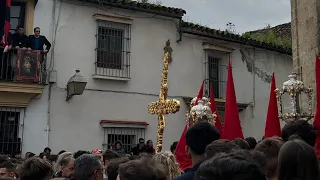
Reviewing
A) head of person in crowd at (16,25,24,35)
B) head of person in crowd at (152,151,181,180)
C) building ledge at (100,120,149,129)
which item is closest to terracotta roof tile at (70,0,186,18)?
head of person in crowd at (16,25,24,35)

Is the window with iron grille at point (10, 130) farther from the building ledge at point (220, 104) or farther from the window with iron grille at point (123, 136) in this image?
the building ledge at point (220, 104)

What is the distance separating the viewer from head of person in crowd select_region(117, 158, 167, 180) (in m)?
2.59

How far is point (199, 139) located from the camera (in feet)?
10.9

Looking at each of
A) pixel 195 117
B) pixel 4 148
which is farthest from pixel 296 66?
pixel 4 148

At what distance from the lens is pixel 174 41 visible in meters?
14.1

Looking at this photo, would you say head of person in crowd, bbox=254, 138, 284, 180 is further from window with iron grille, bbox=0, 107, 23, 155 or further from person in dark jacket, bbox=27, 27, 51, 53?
person in dark jacket, bbox=27, 27, 51, 53

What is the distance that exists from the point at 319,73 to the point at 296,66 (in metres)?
2.88

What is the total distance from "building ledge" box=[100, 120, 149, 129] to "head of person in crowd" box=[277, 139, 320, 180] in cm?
1006

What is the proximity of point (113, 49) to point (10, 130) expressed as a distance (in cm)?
369

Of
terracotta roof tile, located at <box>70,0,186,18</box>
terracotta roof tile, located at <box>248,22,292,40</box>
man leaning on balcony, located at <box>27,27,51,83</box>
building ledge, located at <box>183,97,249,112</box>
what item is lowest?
building ledge, located at <box>183,97,249,112</box>

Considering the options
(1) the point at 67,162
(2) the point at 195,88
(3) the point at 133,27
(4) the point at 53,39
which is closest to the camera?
(1) the point at 67,162

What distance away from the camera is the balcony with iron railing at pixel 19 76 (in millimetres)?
11086

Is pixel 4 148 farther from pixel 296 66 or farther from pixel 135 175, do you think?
pixel 135 175

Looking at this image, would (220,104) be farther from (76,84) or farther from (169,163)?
(169,163)
